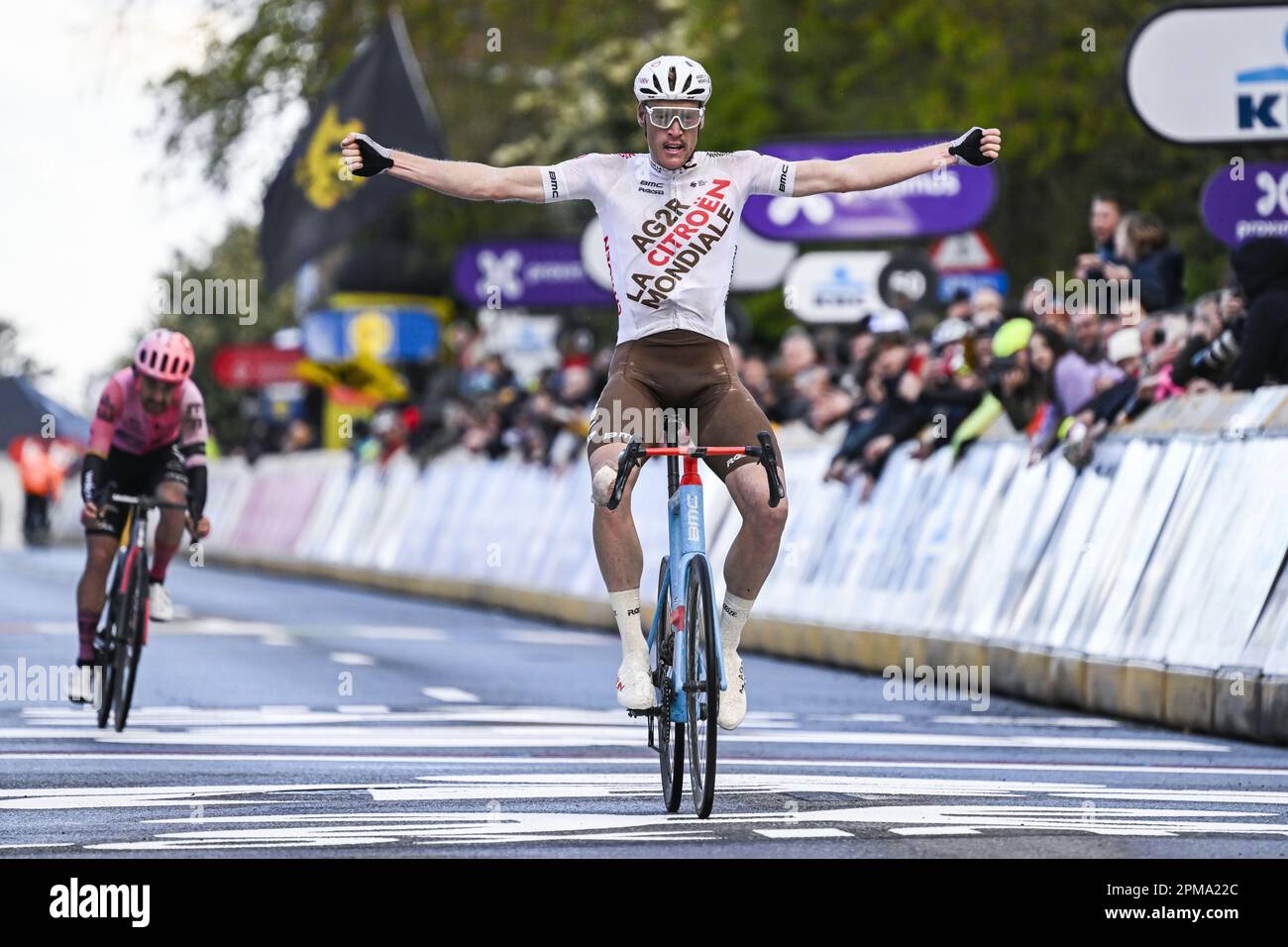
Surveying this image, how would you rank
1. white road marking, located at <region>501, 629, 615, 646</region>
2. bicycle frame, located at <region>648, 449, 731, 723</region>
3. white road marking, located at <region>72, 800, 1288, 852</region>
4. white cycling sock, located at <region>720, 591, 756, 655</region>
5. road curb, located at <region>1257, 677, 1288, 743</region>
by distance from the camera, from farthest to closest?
1. white road marking, located at <region>501, 629, 615, 646</region>
2. road curb, located at <region>1257, 677, 1288, 743</region>
3. white cycling sock, located at <region>720, 591, 756, 655</region>
4. bicycle frame, located at <region>648, 449, 731, 723</region>
5. white road marking, located at <region>72, 800, 1288, 852</region>

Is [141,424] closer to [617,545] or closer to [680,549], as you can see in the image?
[617,545]

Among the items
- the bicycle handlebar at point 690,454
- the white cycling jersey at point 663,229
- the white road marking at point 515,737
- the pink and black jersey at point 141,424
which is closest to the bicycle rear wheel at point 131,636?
the white road marking at point 515,737

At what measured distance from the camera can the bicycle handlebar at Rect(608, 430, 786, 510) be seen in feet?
Answer: 32.5

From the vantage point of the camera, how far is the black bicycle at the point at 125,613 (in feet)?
47.1

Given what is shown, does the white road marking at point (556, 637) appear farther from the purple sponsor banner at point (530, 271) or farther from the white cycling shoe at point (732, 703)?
the white cycling shoe at point (732, 703)

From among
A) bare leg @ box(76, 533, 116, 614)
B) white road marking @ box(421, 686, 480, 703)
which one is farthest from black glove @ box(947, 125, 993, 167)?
white road marking @ box(421, 686, 480, 703)

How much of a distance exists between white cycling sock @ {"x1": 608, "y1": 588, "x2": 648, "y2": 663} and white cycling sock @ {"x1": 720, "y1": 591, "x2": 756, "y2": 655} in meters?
0.28

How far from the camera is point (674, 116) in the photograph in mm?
10312

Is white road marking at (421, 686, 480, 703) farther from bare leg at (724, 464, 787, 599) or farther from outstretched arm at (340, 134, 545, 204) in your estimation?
outstretched arm at (340, 134, 545, 204)

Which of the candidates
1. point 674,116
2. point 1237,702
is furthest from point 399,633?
point 674,116

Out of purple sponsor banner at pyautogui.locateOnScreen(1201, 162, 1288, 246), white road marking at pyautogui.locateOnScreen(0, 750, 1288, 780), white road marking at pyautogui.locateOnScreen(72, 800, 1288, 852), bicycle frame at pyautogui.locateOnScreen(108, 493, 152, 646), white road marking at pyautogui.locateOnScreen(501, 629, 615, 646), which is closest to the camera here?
white road marking at pyautogui.locateOnScreen(72, 800, 1288, 852)

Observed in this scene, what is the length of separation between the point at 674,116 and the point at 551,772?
275cm
